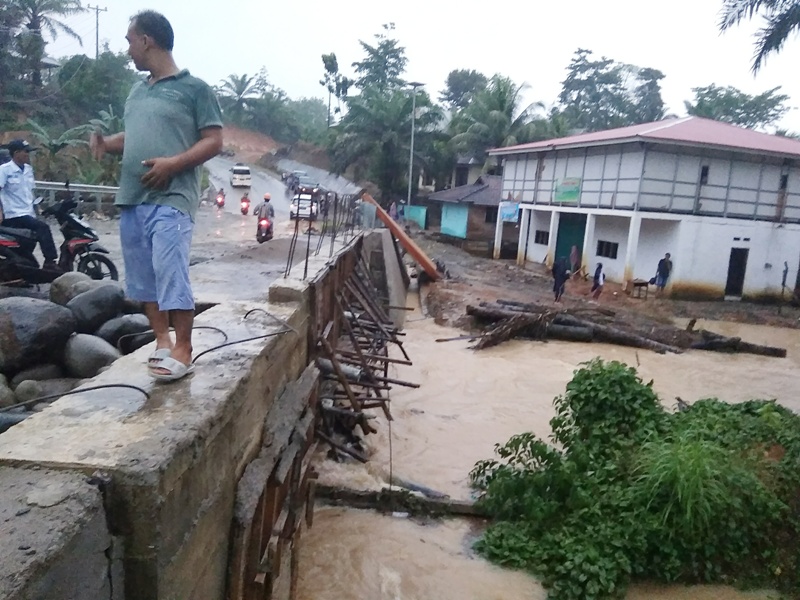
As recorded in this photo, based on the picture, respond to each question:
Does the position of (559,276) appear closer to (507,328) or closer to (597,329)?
(597,329)

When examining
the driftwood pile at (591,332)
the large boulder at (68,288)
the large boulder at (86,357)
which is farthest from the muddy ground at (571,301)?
the large boulder at (86,357)

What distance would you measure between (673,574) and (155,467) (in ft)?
16.8

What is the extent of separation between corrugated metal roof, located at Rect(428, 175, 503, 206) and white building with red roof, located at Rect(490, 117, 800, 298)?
786 cm

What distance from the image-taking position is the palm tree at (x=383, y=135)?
35969mm

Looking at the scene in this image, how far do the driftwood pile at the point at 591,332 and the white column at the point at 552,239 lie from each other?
9.56 m

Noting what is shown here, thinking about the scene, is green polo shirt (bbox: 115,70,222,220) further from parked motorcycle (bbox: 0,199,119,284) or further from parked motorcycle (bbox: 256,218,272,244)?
parked motorcycle (bbox: 256,218,272,244)

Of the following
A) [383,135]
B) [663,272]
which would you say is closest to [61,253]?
[663,272]

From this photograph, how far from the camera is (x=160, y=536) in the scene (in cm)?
237

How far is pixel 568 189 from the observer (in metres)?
24.6

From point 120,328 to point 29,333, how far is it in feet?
2.24

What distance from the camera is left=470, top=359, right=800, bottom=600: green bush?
5.65 m

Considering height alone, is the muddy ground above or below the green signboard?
below

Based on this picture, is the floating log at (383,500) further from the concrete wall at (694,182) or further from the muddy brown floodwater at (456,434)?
the concrete wall at (694,182)

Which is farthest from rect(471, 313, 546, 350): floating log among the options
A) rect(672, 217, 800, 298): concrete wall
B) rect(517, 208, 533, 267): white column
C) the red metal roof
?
rect(517, 208, 533, 267): white column
